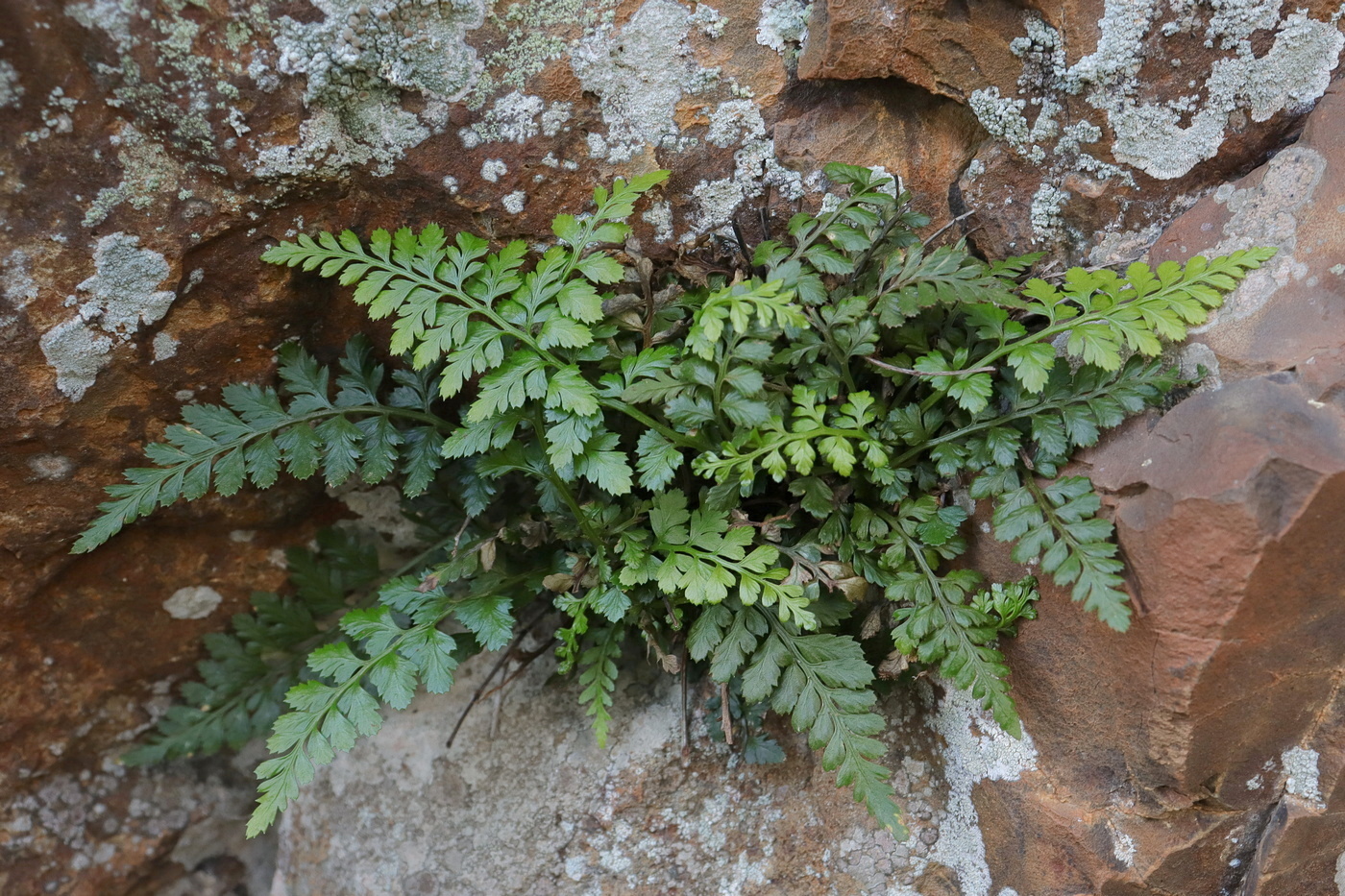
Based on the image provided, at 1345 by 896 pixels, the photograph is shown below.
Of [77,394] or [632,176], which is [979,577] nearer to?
[632,176]

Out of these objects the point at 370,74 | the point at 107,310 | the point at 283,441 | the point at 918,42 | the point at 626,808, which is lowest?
the point at 626,808

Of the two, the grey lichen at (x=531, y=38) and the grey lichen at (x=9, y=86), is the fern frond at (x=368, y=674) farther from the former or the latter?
the grey lichen at (x=9, y=86)

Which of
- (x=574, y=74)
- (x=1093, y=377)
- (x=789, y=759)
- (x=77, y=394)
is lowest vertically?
(x=789, y=759)

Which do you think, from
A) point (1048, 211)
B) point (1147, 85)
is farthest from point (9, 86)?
point (1147, 85)

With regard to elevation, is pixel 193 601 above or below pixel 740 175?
below

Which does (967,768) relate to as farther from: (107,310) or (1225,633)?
(107,310)

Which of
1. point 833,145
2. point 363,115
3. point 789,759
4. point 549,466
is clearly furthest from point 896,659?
point 363,115
